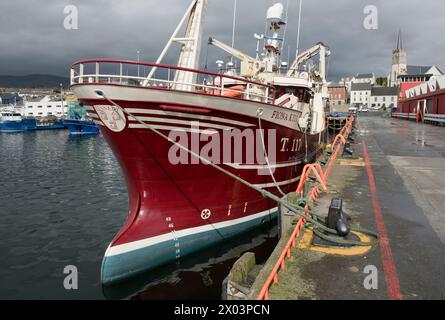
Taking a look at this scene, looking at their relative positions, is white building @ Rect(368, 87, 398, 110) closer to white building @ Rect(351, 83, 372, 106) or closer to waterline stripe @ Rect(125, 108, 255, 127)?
white building @ Rect(351, 83, 372, 106)

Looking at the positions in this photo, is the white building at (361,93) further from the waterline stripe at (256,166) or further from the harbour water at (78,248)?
the waterline stripe at (256,166)

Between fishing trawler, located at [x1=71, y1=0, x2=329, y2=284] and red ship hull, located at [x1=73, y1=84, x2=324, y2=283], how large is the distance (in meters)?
0.02

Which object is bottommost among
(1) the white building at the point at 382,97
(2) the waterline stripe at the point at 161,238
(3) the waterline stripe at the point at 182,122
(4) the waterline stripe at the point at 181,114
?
(2) the waterline stripe at the point at 161,238

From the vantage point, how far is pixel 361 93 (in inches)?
5566

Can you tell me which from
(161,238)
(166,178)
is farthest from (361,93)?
(161,238)

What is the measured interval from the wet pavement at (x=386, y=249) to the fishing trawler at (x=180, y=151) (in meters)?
2.53

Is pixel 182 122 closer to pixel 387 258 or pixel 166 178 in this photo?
pixel 166 178

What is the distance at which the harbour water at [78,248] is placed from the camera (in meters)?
8.24

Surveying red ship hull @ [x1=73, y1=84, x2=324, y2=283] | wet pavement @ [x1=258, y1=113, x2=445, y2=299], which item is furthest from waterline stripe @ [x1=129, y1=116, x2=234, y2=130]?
wet pavement @ [x1=258, y1=113, x2=445, y2=299]

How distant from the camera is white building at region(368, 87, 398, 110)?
427 ft

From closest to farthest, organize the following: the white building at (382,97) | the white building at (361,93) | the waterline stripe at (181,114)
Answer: the waterline stripe at (181,114) → the white building at (382,97) → the white building at (361,93)

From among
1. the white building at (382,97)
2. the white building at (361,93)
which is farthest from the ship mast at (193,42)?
the white building at (361,93)
